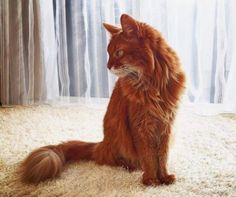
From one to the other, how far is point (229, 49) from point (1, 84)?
1.65m

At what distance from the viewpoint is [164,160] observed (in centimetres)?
115

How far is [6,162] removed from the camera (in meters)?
1.36

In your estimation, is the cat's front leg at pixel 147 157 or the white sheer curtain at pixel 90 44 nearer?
the cat's front leg at pixel 147 157

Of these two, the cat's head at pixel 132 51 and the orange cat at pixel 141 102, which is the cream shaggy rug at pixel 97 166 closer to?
the orange cat at pixel 141 102

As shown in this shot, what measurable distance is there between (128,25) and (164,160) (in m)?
0.49

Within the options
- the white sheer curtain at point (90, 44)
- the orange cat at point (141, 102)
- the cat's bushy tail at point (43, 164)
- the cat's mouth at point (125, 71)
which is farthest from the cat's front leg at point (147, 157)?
the white sheer curtain at point (90, 44)

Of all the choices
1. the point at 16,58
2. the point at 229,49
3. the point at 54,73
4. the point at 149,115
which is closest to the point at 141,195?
the point at 149,115

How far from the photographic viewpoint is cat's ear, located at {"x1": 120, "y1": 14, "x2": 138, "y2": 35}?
106 centimetres

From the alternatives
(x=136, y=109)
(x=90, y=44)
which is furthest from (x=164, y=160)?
(x=90, y=44)

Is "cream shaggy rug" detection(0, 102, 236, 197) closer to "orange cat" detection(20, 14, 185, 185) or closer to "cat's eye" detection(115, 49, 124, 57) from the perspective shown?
"orange cat" detection(20, 14, 185, 185)

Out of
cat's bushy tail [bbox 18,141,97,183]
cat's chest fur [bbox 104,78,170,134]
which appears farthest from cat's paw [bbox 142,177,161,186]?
cat's bushy tail [bbox 18,141,97,183]

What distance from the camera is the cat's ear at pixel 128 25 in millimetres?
1056

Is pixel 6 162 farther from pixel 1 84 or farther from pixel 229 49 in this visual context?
pixel 229 49

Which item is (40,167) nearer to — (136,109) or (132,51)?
(136,109)
